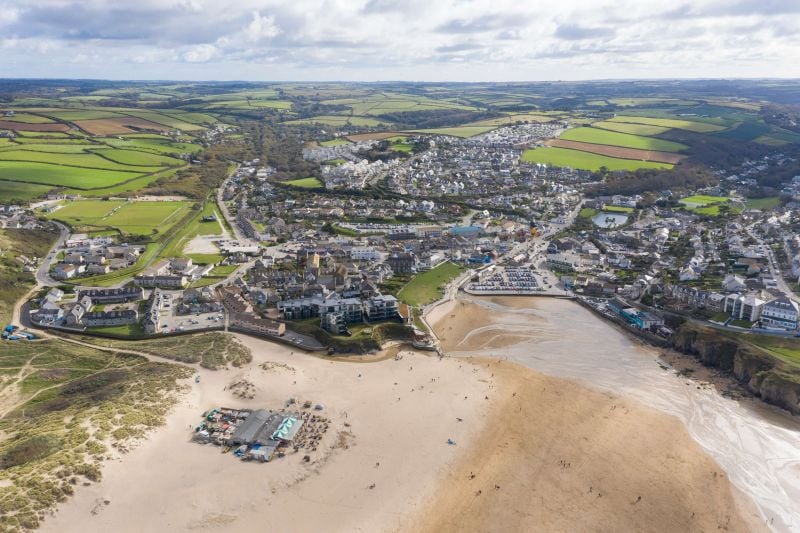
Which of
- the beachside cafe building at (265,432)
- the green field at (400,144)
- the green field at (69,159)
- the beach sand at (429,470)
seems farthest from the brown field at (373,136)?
the beachside cafe building at (265,432)

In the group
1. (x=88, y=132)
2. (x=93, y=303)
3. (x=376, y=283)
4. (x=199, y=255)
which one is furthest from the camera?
(x=88, y=132)

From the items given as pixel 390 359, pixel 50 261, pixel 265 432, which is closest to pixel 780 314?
pixel 390 359

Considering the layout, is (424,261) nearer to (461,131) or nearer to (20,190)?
(20,190)

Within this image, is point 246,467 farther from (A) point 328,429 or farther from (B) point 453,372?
(B) point 453,372

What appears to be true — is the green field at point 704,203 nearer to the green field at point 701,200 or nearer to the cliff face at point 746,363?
the green field at point 701,200

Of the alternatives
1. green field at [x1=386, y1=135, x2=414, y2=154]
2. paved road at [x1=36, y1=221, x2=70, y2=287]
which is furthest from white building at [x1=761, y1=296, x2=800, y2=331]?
green field at [x1=386, y1=135, x2=414, y2=154]

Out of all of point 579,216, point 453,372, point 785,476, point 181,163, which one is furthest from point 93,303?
point 181,163
